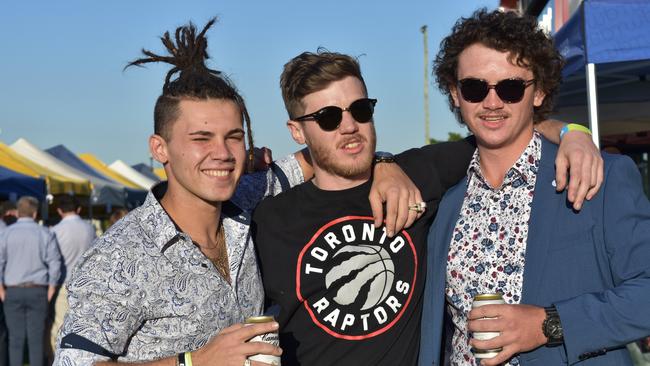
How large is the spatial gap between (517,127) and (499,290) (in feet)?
1.98

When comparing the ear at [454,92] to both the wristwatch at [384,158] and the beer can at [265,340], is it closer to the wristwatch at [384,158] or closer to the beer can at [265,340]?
the wristwatch at [384,158]

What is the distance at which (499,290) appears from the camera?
2820 millimetres

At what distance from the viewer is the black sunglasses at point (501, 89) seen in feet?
9.65

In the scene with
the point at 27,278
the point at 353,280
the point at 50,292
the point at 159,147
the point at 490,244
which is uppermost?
the point at 159,147

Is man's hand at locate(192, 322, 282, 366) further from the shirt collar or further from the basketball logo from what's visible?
the shirt collar

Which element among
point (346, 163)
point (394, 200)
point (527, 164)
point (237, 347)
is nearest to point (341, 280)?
point (394, 200)

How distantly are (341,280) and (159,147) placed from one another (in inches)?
33.7

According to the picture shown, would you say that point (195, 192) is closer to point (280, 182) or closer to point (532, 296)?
point (280, 182)

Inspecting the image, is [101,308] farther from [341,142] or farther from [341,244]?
[341,142]

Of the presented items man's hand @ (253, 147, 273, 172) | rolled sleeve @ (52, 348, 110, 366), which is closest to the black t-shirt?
man's hand @ (253, 147, 273, 172)

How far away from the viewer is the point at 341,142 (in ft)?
10.7

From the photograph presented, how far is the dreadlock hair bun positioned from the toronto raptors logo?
1.58 feet

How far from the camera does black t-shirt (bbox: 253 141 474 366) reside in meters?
→ 3.04

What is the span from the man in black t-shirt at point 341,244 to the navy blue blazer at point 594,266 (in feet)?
1.88
